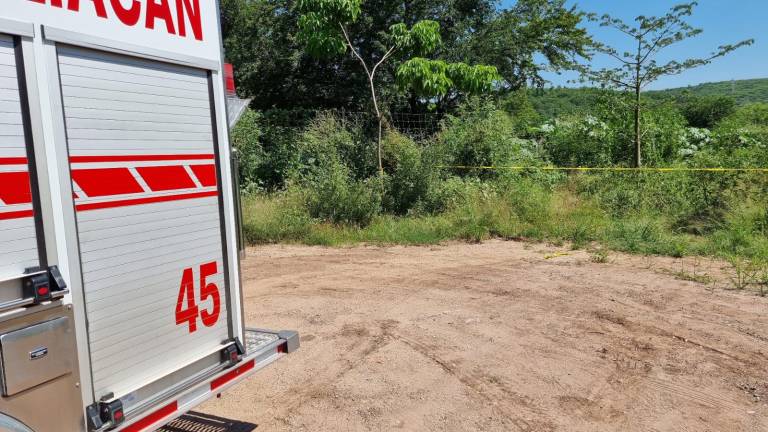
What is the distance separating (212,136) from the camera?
3.29 metres

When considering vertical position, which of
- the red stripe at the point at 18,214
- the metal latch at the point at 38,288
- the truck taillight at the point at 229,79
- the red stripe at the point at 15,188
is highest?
the truck taillight at the point at 229,79

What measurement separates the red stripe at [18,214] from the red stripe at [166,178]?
576 millimetres

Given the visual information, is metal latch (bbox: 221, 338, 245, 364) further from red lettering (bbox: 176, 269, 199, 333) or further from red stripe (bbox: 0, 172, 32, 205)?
red stripe (bbox: 0, 172, 32, 205)

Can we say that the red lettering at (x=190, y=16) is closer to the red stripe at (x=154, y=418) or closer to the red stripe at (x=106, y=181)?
the red stripe at (x=106, y=181)

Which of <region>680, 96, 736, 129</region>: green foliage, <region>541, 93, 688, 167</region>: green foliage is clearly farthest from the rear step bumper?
<region>680, 96, 736, 129</region>: green foliage

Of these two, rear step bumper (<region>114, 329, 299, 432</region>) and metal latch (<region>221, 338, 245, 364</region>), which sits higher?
metal latch (<region>221, 338, 245, 364</region>)

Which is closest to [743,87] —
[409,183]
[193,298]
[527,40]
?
[527,40]

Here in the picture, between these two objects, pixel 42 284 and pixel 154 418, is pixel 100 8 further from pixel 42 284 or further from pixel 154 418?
pixel 154 418

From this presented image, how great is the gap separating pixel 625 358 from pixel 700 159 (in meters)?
9.36

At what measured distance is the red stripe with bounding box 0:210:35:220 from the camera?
221 cm

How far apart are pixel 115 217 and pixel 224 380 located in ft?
3.74

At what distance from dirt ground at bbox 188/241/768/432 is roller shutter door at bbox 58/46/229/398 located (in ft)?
4.62

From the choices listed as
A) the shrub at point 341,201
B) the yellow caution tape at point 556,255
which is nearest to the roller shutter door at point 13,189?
the yellow caution tape at point 556,255

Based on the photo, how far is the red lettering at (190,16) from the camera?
3.11m
